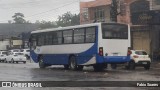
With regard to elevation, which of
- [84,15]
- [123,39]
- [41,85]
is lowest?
[41,85]

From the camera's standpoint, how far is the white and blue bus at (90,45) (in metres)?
25.7

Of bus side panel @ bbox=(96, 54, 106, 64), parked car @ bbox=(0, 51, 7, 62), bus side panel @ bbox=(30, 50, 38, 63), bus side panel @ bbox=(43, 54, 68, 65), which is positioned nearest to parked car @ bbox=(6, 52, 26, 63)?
parked car @ bbox=(0, 51, 7, 62)

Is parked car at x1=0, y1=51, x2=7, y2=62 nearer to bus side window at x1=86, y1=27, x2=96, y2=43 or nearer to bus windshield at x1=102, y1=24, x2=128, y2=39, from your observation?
bus side window at x1=86, y1=27, x2=96, y2=43

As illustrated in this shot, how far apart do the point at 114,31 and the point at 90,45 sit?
5.83ft

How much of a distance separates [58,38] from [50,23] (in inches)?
3454

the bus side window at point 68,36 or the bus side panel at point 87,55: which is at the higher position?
the bus side window at point 68,36

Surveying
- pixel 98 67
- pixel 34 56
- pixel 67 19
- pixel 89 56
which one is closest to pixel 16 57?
pixel 34 56

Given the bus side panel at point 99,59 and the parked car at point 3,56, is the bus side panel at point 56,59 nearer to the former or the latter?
the bus side panel at point 99,59

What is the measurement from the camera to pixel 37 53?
109 feet

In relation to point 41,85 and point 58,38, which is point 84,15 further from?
point 41,85

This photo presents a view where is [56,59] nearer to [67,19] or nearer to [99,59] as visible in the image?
[99,59]

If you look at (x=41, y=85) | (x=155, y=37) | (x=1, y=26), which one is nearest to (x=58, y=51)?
(x=41, y=85)

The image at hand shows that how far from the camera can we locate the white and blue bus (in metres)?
25.7

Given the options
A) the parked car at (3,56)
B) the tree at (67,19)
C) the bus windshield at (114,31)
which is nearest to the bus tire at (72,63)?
the bus windshield at (114,31)
